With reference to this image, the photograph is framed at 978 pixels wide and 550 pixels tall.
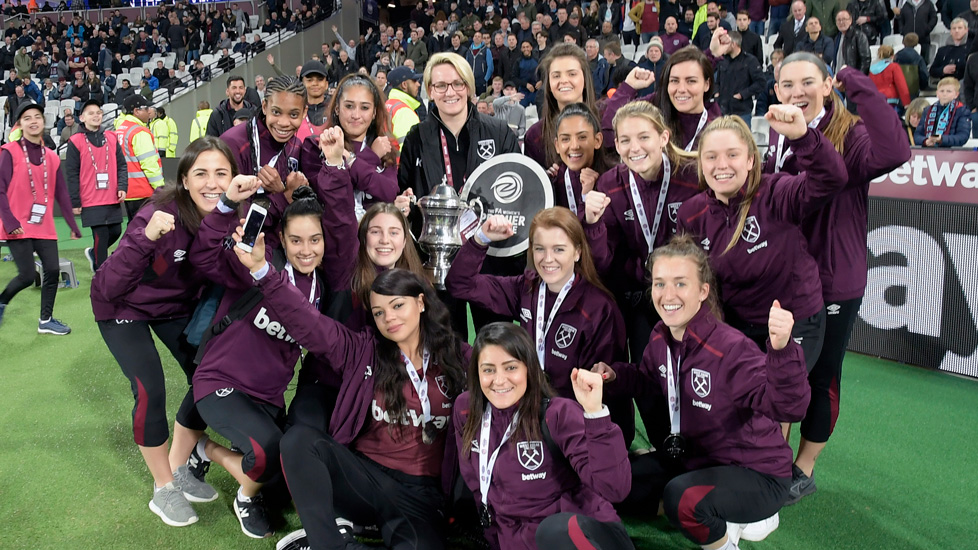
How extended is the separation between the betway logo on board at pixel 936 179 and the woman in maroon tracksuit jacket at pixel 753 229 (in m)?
2.53

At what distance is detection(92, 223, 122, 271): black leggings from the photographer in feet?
25.2

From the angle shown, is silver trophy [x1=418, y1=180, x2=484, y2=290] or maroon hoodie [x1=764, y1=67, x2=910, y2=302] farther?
silver trophy [x1=418, y1=180, x2=484, y2=290]

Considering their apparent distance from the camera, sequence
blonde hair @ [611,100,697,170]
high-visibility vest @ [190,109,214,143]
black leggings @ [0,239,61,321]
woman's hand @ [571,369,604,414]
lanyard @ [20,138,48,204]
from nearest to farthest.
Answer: woman's hand @ [571,369,604,414], blonde hair @ [611,100,697,170], black leggings @ [0,239,61,321], lanyard @ [20,138,48,204], high-visibility vest @ [190,109,214,143]

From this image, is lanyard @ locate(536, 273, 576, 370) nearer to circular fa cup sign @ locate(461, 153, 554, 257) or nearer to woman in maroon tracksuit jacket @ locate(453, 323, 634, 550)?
circular fa cup sign @ locate(461, 153, 554, 257)

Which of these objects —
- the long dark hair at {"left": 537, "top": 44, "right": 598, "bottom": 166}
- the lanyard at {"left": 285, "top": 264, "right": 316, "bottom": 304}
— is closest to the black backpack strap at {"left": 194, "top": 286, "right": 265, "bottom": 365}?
the lanyard at {"left": 285, "top": 264, "right": 316, "bottom": 304}

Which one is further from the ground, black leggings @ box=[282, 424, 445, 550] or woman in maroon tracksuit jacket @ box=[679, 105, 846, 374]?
woman in maroon tracksuit jacket @ box=[679, 105, 846, 374]

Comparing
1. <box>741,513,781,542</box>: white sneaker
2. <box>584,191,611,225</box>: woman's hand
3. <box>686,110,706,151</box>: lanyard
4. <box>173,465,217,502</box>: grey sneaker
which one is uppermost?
<box>686,110,706,151</box>: lanyard

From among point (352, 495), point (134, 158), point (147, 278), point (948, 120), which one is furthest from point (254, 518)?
point (948, 120)

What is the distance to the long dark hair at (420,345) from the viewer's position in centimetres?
290

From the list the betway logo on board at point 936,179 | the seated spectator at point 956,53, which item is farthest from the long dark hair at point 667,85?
the seated spectator at point 956,53

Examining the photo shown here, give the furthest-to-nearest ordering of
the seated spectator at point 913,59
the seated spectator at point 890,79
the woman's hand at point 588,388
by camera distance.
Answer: the seated spectator at point 913,59 → the seated spectator at point 890,79 → the woman's hand at point 588,388

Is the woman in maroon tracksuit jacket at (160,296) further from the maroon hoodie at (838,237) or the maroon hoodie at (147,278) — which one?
the maroon hoodie at (838,237)

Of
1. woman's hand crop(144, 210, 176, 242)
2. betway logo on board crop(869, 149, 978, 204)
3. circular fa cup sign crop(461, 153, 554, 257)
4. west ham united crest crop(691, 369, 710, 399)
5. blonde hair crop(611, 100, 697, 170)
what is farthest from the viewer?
betway logo on board crop(869, 149, 978, 204)

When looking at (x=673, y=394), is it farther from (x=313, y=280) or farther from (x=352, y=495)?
(x=313, y=280)
